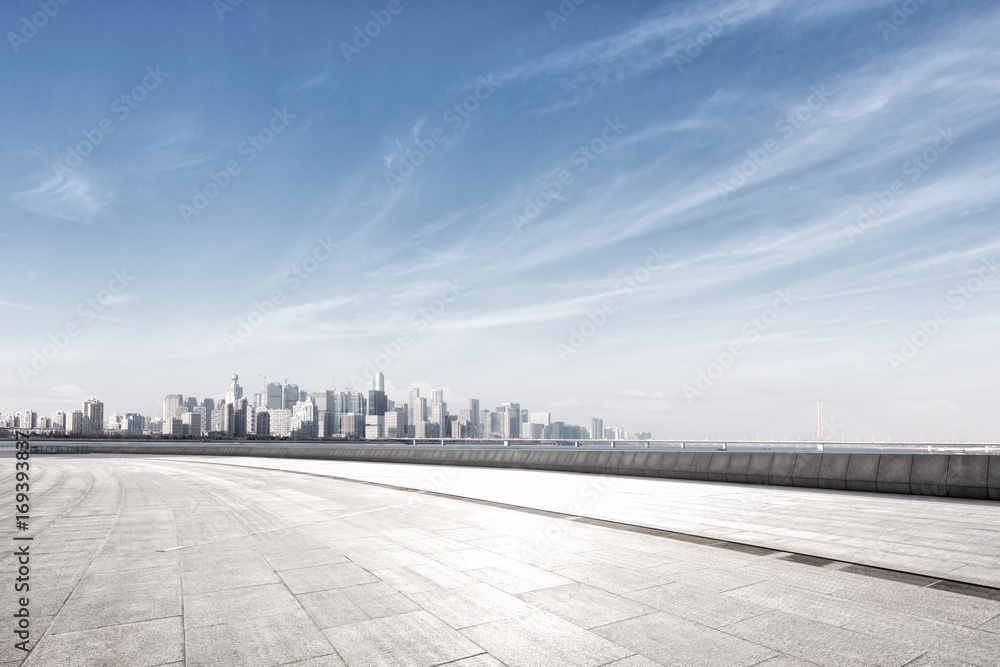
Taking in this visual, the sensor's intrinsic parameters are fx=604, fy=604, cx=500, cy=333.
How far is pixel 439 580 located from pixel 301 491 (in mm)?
12305

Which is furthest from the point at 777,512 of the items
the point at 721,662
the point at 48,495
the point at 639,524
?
the point at 48,495

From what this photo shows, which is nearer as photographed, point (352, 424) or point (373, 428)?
point (373, 428)

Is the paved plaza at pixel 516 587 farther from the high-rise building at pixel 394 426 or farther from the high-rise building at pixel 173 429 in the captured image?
the high-rise building at pixel 173 429

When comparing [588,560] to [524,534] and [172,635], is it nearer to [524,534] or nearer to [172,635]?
[524,534]

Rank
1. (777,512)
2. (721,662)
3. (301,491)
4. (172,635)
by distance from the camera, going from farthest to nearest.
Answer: (301,491)
(777,512)
(172,635)
(721,662)

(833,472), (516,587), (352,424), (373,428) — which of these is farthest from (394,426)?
(516,587)

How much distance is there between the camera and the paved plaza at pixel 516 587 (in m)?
4.66

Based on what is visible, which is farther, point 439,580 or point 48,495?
point 48,495

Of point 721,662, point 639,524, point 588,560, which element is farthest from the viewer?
point 639,524

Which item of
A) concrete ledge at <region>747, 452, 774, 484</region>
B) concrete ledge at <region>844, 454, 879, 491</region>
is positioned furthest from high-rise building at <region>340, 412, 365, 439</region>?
concrete ledge at <region>844, 454, 879, 491</region>

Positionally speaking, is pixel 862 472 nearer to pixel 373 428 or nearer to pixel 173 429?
pixel 373 428

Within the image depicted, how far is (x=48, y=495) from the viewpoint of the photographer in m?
16.8

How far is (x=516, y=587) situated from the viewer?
646 cm

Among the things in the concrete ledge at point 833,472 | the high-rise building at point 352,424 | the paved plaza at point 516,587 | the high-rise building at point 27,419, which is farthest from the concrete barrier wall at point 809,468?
the high-rise building at point 352,424
